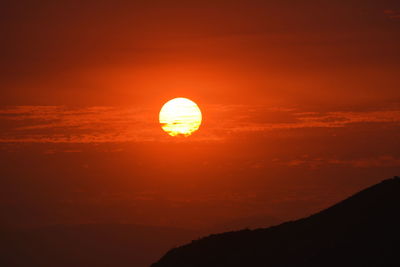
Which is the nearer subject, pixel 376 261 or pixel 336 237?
pixel 376 261

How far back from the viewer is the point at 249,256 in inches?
1993

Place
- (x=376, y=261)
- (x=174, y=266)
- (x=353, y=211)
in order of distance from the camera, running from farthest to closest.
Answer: (x=174, y=266)
(x=353, y=211)
(x=376, y=261)

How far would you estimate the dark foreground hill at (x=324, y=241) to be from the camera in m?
44.4

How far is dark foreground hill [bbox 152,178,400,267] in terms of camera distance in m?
44.4

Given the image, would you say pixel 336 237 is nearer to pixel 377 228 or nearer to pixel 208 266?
pixel 377 228

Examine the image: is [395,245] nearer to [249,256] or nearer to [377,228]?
[377,228]

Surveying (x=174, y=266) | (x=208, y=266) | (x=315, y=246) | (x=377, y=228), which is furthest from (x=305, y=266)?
(x=174, y=266)

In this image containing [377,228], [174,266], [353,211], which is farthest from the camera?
[174,266]

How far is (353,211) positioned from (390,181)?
13.9ft

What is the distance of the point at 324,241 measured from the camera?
154ft

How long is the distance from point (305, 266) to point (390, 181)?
11.2 meters

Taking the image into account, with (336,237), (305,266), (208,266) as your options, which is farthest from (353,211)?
(208,266)

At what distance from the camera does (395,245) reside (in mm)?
43750

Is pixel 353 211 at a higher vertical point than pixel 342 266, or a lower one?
higher
